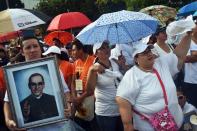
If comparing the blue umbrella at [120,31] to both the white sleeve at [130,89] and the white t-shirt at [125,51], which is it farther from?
the white sleeve at [130,89]

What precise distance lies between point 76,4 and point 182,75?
37.5 m

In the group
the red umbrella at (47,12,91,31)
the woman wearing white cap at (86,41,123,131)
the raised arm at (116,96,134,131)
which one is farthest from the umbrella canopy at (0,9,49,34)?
the raised arm at (116,96,134,131)

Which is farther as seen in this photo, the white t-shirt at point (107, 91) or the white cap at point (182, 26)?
the white t-shirt at point (107, 91)

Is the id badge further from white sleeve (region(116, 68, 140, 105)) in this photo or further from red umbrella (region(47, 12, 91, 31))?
red umbrella (region(47, 12, 91, 31))

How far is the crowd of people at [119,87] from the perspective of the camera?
412cm

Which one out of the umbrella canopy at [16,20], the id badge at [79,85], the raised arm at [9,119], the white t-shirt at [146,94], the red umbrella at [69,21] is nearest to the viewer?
the raised arm at [9,119]

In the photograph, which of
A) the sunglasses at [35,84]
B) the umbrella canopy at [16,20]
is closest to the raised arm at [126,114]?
the sunglasses at [35,84]

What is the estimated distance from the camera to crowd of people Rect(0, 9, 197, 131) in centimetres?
412

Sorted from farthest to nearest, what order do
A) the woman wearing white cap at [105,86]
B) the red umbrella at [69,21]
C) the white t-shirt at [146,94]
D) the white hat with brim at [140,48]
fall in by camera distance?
the red umbrella at [69,21]
the woman wearing white cap at [105,86]
the white hat with brim at [140,48]
the white t-shirt at [146,94]

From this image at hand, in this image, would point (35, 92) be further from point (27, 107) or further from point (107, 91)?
point (107, 91)

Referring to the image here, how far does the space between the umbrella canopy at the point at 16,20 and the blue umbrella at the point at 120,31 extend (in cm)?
151

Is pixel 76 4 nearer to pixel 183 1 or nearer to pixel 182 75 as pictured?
pixel 183 1

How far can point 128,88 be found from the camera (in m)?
4.45

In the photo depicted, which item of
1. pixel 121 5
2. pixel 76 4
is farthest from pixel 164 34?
pixel 76 4
